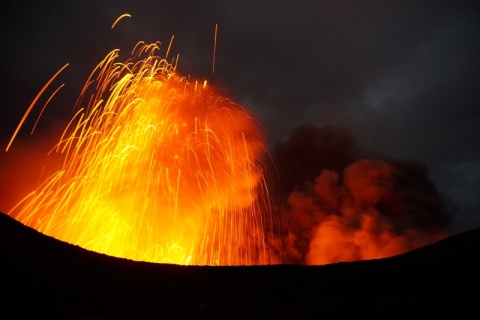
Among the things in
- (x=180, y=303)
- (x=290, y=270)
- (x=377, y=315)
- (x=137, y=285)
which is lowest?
(x=377, y=315)

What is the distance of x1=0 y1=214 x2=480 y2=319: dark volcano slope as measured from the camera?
13641mm

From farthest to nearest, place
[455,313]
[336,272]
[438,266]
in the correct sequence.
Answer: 1. [336,272]
2. [438,266]
3. [455,313]

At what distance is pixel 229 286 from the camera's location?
58.2 feet

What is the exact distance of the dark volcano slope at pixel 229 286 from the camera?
537 inches

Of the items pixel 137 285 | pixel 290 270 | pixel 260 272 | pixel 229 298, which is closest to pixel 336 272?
pixel 290 270

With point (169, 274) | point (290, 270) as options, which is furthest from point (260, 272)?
point (169, 274)

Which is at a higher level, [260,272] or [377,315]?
[260,272]

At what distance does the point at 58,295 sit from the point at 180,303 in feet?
15.9

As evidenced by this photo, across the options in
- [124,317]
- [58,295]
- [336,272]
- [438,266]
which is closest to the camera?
[124,317]

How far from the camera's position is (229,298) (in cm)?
1641

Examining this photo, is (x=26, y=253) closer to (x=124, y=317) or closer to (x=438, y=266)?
(x=124, y=317)

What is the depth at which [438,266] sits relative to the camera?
17.2 meters

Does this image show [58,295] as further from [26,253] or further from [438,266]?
[438,266]

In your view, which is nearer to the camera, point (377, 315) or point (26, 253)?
point (377, 315)
